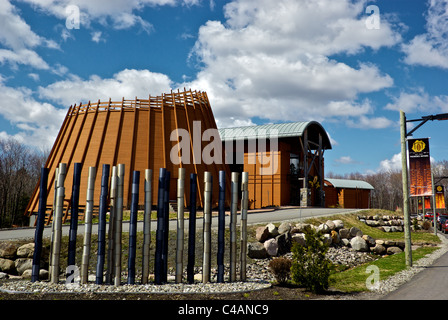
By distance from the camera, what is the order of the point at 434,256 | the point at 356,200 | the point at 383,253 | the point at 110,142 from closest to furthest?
the point at 434,256, the point at 383,253, the point at 110,142, the point at 356,200

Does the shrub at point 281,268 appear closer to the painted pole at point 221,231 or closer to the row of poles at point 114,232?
the row of poles at point 114,232

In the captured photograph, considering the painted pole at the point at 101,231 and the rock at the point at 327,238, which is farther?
the rock at the point at 327,238

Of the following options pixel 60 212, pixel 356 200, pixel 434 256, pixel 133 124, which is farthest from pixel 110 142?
pixel 356 200

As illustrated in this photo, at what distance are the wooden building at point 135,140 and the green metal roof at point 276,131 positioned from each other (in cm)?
1007

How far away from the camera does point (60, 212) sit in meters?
9.48

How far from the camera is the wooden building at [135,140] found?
27.7 meters

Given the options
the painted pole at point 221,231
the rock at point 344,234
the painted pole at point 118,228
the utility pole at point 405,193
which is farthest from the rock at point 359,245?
the painted pole at point 118,228

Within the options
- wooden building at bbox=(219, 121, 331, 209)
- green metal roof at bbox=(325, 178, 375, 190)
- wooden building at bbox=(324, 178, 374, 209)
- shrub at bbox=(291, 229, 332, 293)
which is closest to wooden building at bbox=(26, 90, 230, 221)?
wooden building at bbox=(219, 121, 331, 209)

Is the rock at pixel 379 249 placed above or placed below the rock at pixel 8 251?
below

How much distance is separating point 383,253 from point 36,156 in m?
64.2

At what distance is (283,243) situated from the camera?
14750 millimetres
